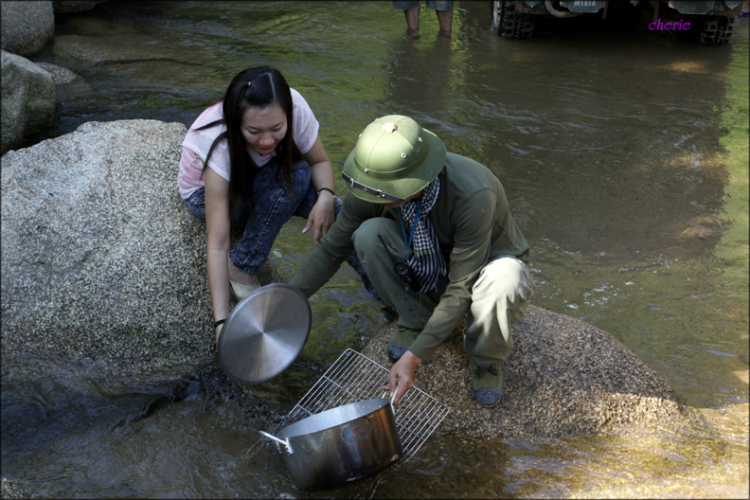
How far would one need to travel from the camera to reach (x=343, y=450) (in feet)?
7.30

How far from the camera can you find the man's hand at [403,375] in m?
2.51

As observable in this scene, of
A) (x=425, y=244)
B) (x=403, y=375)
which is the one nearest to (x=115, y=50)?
(x=425, y=244)

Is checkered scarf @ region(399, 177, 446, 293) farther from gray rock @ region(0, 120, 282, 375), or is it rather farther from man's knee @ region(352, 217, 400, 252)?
gray rock @ region(0, 120, 282, 375)

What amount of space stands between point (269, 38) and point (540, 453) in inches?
284

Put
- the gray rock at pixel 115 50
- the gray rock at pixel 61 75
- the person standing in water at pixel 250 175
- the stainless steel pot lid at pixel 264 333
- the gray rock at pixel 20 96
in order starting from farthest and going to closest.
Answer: the gray rock at pixel 115 50 < the gray rock at pixel 61 75 < the gray rock at pixel 20 96 < the person standing in water at pixel 250 175 < the stainless steel pot lid at pixel 264 333

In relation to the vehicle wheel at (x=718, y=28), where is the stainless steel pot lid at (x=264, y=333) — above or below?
below

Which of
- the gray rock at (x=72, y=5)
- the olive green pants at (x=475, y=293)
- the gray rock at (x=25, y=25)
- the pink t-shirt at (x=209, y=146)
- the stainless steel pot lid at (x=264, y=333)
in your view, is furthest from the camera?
the gray rock at (x=72, y=5)

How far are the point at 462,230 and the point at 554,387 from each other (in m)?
0.90

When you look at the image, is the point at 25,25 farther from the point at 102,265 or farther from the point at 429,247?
the point at 429,247

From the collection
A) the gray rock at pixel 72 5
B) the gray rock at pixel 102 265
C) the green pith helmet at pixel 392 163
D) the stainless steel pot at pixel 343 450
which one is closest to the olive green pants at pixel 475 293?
the green pith helmet at pixel 392 163

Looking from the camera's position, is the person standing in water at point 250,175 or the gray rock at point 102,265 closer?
the person standing in water at point 250,175

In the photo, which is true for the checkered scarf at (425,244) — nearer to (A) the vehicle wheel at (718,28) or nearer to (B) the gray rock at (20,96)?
(B) the gray rock at (20,96)

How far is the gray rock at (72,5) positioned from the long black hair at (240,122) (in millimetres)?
7886

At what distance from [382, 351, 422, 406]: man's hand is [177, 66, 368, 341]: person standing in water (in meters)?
0.76
